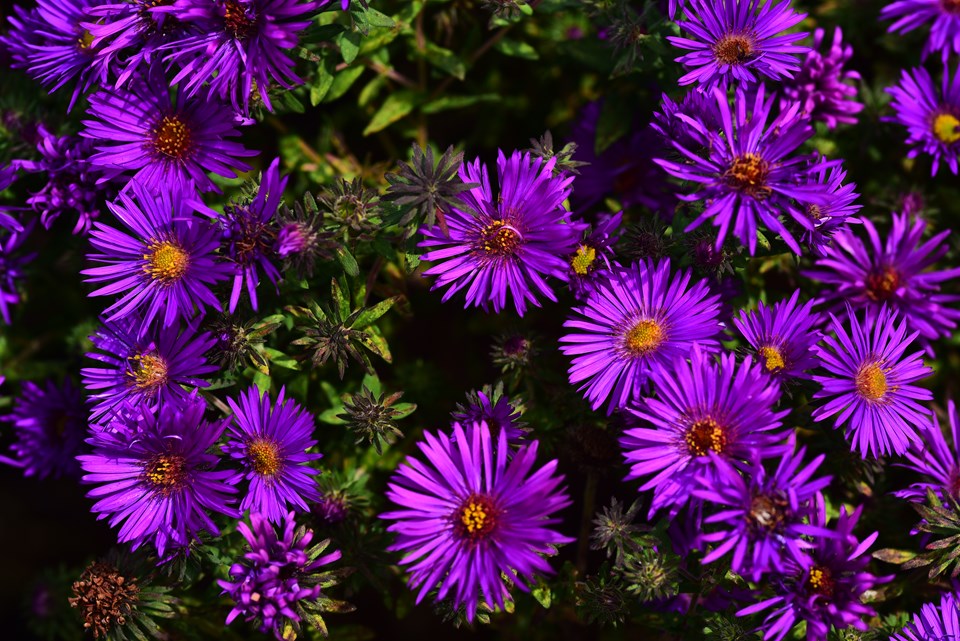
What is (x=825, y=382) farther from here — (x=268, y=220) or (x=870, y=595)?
(x=268, y=220)

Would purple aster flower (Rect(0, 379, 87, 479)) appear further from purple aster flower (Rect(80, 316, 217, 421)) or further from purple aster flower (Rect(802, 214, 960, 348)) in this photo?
purple aster flower (Rect(802, 214, 960, 348))

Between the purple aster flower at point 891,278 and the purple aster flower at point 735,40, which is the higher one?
the purple aster flower at point 735,40

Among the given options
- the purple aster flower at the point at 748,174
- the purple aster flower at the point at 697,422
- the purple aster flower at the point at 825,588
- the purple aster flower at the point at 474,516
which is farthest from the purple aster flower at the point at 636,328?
the purple aster flower at the point at 825,588

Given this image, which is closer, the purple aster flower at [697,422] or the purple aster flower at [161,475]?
the purple aster flower at [697,422]

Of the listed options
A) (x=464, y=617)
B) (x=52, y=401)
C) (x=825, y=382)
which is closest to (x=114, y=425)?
(x=52, y=401)

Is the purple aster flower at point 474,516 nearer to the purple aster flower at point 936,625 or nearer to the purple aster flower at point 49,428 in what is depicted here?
the purple aster flower at point 936,625

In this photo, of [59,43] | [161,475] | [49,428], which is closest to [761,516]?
[161,475]
